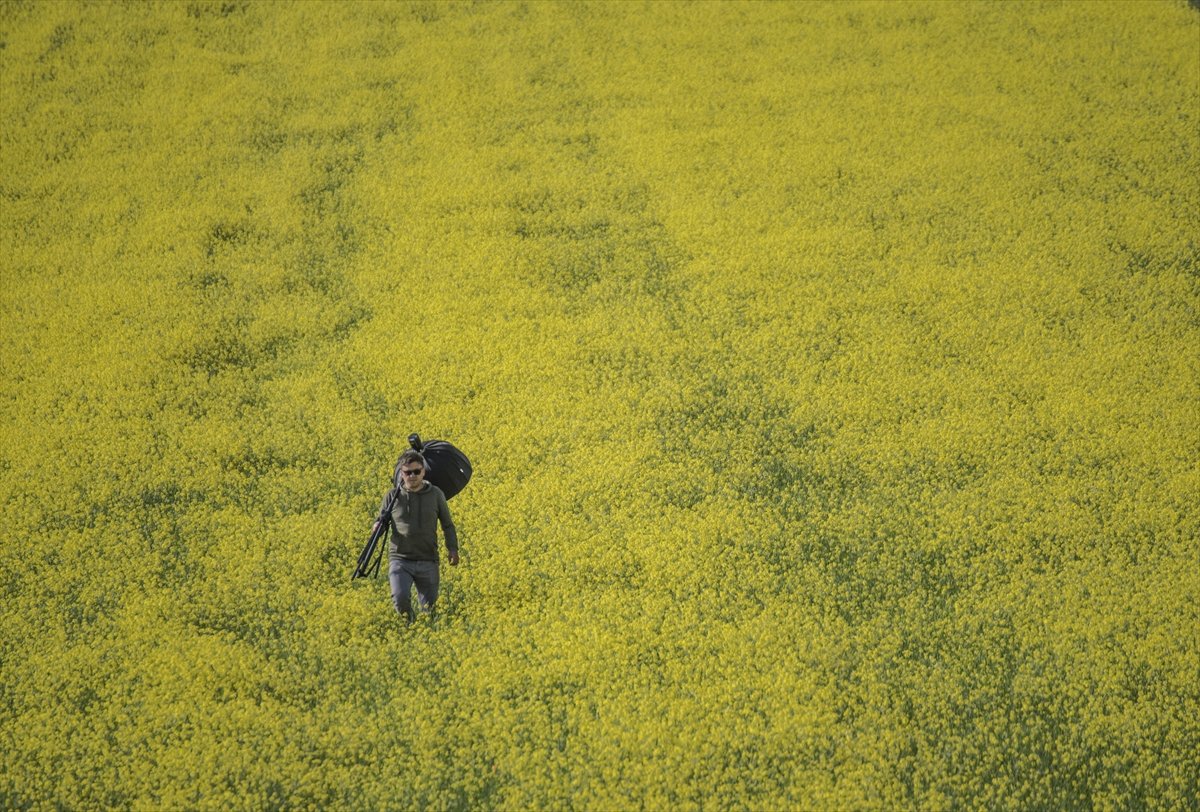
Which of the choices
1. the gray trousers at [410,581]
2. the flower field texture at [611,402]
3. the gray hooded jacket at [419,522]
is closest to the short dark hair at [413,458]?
the gray hooded jacket at [419,522]

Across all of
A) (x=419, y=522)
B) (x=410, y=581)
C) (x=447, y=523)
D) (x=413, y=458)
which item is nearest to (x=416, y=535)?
(x=419, y=522)

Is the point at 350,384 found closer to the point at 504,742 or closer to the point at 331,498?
the point at 331,498

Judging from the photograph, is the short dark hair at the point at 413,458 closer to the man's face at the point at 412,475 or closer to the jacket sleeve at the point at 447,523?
the man's face at the point at 412,475

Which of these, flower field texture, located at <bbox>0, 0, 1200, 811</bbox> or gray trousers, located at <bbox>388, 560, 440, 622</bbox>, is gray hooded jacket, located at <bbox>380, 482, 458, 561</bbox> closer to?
gray trousers, located at <bbox>388, 560, 440, 622</bbox>

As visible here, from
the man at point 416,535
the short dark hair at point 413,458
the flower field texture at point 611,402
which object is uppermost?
the short dark hair at point 413,458

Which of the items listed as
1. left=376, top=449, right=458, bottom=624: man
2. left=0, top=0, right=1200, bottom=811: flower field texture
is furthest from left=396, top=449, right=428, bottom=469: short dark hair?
left=0, top=0, right=1200, bottom=811: flower field texture

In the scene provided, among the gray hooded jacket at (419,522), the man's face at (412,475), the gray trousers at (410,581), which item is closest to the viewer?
the man's face at (412,475)

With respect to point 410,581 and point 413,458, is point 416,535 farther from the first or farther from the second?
point 413,458
